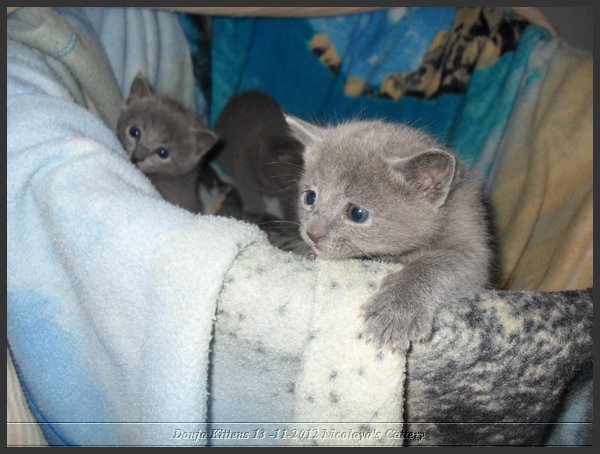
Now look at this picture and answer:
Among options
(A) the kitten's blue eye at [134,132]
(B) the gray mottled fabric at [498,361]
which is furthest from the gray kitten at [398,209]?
(A) the kitten's blue eye at [134,132]

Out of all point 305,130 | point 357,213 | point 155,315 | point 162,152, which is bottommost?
point 162,152

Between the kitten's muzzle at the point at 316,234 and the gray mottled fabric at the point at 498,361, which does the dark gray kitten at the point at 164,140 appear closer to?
the kitten's muzzle at the point at 316,234

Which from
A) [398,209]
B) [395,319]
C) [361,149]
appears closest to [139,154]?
[361,149]

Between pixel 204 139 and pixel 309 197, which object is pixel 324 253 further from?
pixel 204 139

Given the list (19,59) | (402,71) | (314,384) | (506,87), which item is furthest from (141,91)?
(314,384)

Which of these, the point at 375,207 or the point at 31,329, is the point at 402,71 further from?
the point at 31,329

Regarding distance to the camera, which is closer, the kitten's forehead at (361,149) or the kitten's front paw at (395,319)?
the kitten's front paw at (395,319)

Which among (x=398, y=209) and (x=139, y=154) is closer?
(x=398, y=209)
